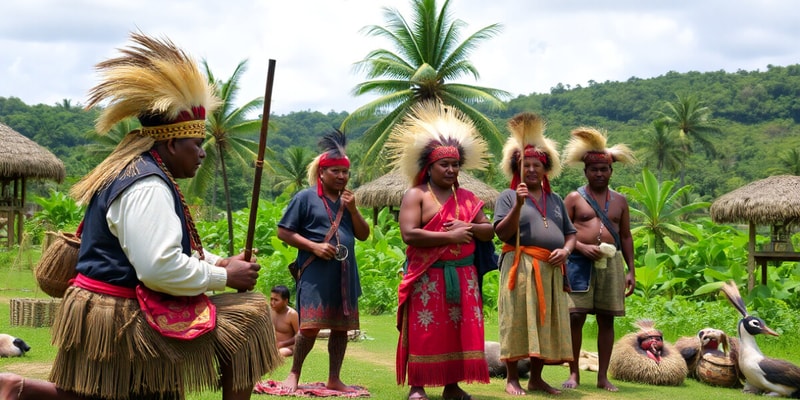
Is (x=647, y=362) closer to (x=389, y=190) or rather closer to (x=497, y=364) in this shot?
(x=497, y=364)

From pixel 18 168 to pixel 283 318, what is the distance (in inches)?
699

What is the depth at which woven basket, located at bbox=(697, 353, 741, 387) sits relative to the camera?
312 inches

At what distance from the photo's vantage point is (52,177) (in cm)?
2531

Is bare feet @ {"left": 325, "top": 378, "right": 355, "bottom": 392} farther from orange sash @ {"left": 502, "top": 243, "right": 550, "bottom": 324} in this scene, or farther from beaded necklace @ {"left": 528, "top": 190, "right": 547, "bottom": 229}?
beaded necklace @ {"left": 528, "top": 190, "right": 547, "bottom": 229}

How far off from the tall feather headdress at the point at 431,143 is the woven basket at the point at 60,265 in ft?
9.42

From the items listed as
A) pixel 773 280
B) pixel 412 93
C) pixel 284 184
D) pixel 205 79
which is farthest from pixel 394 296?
pixel 284 184

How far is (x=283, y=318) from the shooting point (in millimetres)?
9016

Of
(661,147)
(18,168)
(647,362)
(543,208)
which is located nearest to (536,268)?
(543,208)

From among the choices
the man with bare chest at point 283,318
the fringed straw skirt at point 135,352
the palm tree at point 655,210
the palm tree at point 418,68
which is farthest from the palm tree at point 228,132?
the fringed straw skirt at point 135,352

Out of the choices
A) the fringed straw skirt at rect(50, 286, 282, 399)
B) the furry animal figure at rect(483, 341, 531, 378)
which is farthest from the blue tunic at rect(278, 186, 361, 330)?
the fringed straw skirt at rect(50, 286, 282, 399)

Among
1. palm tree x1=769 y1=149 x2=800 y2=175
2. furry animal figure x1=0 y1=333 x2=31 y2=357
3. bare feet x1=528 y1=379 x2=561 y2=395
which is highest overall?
palm tree x1=769 y1=149 x2=800 y2=175

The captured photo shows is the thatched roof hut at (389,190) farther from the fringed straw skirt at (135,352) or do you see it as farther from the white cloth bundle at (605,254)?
the fringed straw skirt at (135,352)

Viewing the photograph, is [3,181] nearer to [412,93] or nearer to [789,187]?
[412,93]

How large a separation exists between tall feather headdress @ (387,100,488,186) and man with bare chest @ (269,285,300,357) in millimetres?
2639
